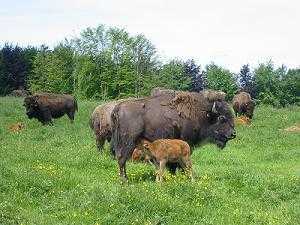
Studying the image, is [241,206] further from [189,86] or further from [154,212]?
[189,86]

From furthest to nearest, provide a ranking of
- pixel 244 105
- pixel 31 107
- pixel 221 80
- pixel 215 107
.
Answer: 1. pixel 221 80
2. pixel 244 105
3. pixel 31 107
4. pixel 215 107

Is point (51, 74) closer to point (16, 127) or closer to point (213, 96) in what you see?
point (16, 127)

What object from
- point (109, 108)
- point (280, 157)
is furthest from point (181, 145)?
point (280, 157)

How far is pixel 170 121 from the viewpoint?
50.4ft

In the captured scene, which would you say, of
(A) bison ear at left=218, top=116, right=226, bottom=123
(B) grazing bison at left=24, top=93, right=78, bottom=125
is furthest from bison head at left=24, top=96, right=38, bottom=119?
(A) bison ear at left=218, top=116, right=226, bottom=123

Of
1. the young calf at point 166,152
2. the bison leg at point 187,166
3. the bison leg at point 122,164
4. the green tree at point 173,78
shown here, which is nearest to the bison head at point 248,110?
the bison leg at point 187,166

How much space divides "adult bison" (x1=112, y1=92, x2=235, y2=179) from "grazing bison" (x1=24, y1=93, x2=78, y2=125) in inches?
808

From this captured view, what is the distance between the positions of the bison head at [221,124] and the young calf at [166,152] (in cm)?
165

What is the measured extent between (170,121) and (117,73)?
263 ft

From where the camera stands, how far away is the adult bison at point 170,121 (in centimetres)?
1496

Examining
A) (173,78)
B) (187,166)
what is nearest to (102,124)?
(187,166)

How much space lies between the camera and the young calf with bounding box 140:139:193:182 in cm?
1430

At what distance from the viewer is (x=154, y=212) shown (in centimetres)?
1158

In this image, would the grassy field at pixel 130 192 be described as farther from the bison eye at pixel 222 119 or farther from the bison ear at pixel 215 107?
the bison ear at pixel 215 107
